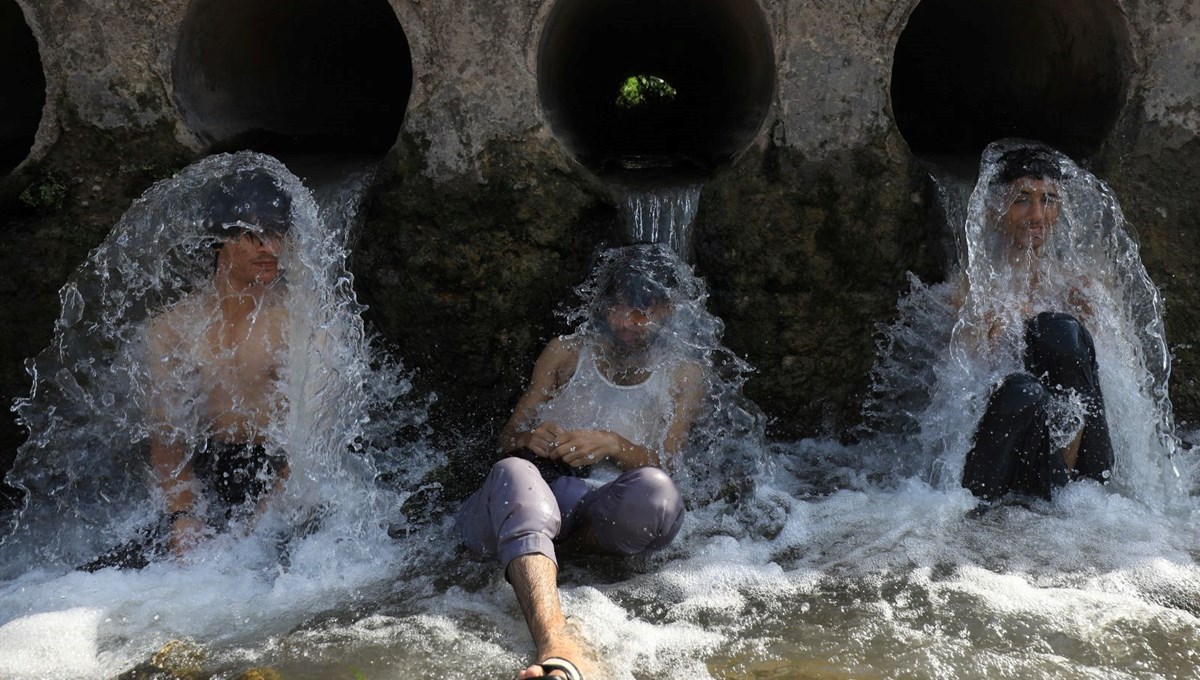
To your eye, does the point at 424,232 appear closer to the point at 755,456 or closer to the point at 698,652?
the point at 755,456

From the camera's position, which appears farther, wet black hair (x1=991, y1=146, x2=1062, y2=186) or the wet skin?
wet black hair (x1=991, y1=146, x2=1062, y2=186)

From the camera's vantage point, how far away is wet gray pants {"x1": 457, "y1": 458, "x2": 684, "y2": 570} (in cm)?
329

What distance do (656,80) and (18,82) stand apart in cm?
455

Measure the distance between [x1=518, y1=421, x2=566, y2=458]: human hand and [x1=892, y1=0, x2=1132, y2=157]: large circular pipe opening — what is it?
272 cm

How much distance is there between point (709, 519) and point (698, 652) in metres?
0.96

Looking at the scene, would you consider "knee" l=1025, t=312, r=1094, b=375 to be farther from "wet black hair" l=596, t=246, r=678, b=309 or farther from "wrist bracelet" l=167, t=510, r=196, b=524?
"wrist bracelet" l=167, t=510, r=196, b=524

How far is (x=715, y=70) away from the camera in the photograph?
6863mm

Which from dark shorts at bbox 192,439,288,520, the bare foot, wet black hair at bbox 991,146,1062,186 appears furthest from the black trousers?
dark shorts at bbox 192,439,288,520

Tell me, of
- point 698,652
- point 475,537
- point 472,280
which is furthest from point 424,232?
point 698,652

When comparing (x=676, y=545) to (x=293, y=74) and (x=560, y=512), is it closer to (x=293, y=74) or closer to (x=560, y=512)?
(x=560, y=512)

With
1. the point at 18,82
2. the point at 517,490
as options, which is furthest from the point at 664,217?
the point at 18,82

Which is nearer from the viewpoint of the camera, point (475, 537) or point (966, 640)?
point (966, 640)

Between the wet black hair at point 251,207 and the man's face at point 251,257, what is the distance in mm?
32

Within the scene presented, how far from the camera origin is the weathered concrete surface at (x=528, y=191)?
4484mm
